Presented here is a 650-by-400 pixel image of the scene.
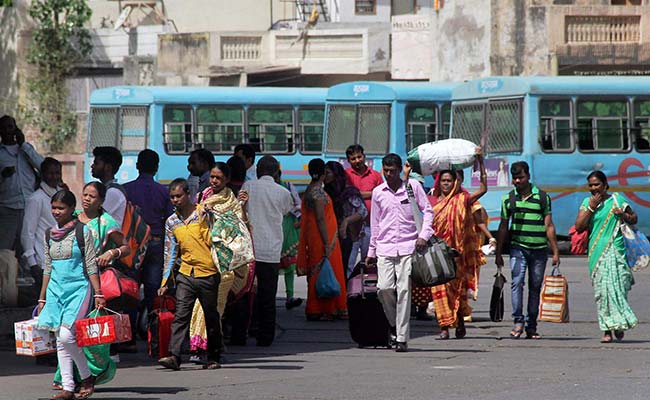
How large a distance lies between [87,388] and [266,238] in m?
3.71

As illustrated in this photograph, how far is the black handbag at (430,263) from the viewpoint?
491 inches

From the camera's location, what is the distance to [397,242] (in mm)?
12477

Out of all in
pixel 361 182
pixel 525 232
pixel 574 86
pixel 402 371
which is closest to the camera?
pixel 402 371

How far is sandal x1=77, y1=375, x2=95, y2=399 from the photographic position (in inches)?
375

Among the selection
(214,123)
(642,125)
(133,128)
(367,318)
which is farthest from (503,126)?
(367,318)

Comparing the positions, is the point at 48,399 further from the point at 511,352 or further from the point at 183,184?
the point at 511,352

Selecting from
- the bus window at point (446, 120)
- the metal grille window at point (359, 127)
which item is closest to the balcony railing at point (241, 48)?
the metal grille window at point (359, 127)

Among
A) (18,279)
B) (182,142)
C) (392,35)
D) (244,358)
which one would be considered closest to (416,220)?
(244,358)

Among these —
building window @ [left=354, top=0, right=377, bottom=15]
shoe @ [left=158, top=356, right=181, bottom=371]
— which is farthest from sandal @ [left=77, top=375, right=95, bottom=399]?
building window @ [left=354, top=0, right=377, bottom=15]

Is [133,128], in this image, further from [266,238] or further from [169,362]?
[169,362]

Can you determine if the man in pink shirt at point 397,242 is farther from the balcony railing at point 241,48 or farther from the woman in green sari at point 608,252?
the balcony railing at point 241,48

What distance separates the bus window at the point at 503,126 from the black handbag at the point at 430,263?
1431 cm

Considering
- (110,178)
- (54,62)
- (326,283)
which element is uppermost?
(54,62)

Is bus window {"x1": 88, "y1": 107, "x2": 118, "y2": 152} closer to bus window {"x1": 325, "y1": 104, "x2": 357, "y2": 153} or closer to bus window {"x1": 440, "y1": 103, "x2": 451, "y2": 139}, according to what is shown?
bus window {"x1": 325, "y1": 104, "x2": 357, "y2": 153}
